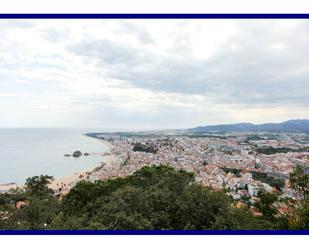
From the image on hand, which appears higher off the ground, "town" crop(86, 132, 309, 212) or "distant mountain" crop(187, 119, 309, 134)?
"distant mountain" crop(187, 119, 309, 134)

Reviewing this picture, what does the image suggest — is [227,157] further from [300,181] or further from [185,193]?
[185,193]

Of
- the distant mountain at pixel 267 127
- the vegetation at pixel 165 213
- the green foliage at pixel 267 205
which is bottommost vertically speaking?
the green foliage at pixel 267 205

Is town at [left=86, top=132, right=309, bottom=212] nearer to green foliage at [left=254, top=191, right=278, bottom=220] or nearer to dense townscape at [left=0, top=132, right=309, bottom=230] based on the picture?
dense townscape at [left=0, top=132, right=309, bottom=230]

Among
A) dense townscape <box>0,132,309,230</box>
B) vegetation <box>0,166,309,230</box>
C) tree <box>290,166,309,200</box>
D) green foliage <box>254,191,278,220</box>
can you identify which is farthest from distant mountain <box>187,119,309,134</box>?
vegetation <box>0,166,309,230</box>

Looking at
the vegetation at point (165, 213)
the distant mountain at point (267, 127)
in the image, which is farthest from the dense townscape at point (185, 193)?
the distant mountain at point (267, 127)

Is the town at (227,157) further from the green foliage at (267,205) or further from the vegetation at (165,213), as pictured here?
the vegetation at (165,213)

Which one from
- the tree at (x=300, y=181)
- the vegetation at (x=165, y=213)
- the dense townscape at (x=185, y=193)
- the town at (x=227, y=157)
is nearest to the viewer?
the vegetation at (x=165, y=213)

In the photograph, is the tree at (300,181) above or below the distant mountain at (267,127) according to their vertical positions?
below

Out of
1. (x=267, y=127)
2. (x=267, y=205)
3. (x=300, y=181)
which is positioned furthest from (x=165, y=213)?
(x=267, y=127)

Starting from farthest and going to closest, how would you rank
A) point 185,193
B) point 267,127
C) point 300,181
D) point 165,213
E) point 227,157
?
point 227,157 → point 267,127 → point 300,181 → point 185,193 → point 165,213
